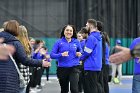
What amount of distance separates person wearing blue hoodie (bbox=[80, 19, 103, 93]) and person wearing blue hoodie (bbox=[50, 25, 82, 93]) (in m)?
0.33

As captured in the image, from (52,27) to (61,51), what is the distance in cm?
1544

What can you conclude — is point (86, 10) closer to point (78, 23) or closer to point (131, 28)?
point (78, 23)

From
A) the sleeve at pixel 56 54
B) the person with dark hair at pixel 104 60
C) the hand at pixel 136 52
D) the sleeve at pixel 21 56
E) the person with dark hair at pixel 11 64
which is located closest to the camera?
the hand at pixel 136 52

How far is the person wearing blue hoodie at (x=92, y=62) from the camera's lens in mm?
10164

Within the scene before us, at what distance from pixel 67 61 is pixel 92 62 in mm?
620

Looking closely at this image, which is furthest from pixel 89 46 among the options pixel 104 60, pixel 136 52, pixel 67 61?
pixel 136 52

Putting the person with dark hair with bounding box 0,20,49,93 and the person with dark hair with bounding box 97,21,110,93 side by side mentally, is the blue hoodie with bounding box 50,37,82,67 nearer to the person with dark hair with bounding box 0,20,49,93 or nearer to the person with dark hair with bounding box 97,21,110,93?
the person with dark hair with bounding box 97,21,110,93

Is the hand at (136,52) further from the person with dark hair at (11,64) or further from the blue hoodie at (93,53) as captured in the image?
the blue hoodie at (93,53)

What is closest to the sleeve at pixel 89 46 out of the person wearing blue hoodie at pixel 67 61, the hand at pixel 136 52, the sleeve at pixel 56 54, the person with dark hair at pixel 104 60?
the person wearing blue hoodie at pixel 67 61

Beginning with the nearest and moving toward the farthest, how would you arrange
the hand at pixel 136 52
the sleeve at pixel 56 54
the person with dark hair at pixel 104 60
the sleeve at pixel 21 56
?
the hand at pixel 136 52 → the sleeve at pixel 21 56 → the sleeve at pixel 56 54 → the person with dark hair at pixel 104 60

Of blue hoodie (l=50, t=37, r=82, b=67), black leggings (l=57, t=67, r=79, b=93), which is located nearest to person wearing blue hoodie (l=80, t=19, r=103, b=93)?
black leggings (l=57, t=67, r=79, b=93)

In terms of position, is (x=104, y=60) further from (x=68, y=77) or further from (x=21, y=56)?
(x=21, y=56)

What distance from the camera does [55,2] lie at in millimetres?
26078

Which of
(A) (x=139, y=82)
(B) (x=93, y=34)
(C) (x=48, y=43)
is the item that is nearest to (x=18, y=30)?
(A) (x=139, y=82)
